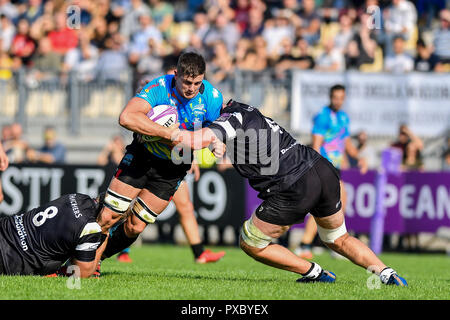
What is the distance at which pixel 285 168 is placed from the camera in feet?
26.4

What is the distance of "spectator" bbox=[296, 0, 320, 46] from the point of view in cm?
1903

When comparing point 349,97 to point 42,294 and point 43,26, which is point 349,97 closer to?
point 43,26

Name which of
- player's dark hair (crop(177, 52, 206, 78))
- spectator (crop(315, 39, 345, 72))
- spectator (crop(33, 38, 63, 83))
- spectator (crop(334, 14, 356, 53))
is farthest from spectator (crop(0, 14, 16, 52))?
player's dark hair (crop(177, 52, 206, 78))

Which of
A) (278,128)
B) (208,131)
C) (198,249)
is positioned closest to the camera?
(208,131)

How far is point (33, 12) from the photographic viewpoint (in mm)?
22062

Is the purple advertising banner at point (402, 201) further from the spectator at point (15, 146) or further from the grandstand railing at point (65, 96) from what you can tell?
the spectator at point (15, 146)

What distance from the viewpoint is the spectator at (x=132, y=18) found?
68.3ft

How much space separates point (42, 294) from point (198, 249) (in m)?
4.83

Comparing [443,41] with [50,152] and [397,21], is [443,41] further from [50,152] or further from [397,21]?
[50,152]

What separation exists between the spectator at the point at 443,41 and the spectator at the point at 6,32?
10371 mm

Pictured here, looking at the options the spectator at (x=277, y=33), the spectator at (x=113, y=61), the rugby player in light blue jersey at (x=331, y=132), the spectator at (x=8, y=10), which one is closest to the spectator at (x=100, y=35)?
the spectator at (x=113, y=61)

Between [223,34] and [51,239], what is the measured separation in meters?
12.0

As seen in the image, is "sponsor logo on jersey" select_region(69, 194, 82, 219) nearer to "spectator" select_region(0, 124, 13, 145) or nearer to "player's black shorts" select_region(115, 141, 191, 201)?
"player's black shorts" select_region(115, 141, 191, 201)

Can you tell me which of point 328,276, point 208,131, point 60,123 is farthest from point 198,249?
point 60,123
